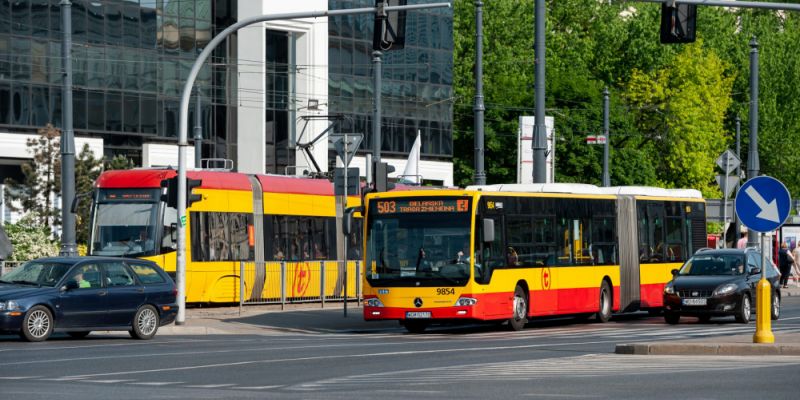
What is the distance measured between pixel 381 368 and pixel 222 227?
726 inches

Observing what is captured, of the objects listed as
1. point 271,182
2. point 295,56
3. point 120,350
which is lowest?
point 120,350

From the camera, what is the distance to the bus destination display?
2905cm

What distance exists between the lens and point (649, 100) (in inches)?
3484

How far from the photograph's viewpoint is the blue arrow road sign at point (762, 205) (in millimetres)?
21781

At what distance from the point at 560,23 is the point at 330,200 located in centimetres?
5870

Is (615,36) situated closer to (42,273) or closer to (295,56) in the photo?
(295,56)

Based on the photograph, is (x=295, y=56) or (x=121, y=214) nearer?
(x=121, y=214)

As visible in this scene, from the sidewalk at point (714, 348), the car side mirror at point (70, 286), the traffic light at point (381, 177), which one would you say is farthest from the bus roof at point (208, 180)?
the sidewalk at point (714, 348)

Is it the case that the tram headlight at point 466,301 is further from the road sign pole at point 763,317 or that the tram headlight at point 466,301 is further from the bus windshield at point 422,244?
the road sign pole at point 763,317

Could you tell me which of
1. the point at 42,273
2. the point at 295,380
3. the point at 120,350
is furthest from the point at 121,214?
the point at 295,380

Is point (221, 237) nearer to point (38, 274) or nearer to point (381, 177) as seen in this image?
point (381, 177)

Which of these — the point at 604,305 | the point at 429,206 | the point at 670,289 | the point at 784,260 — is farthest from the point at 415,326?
the point at 784,260

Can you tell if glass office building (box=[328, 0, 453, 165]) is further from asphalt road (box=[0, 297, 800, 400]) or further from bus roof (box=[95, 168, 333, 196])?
asphalt road (box=[0, 297, 800, 400])

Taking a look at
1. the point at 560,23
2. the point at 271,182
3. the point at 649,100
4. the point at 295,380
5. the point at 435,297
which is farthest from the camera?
the point at 560,23
